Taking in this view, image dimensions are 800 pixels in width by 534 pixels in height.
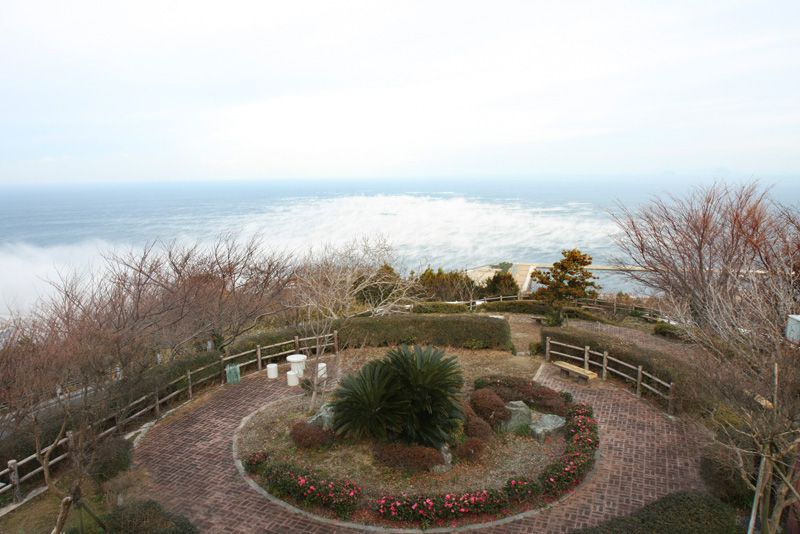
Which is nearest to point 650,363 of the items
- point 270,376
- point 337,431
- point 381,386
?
point 381,386

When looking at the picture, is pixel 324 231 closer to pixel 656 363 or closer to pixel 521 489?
pixel 656 363

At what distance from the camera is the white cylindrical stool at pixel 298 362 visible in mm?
14094

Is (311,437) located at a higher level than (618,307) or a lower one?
higher

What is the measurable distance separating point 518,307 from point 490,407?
47.2ft

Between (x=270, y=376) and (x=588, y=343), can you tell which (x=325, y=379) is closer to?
(x=270, y=376)

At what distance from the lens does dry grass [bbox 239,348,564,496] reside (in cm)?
897

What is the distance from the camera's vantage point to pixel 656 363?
12.7 metres

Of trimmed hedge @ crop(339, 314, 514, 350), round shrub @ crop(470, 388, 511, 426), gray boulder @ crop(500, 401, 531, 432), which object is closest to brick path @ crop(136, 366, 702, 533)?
gray boulder @ crop(500, 401, 531, 432)

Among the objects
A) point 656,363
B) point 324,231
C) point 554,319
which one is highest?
point 656,363

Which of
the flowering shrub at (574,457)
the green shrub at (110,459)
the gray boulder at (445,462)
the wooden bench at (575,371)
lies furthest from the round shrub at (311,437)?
the wooden bench at (575,371)

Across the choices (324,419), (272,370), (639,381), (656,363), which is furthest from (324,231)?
(324,419)

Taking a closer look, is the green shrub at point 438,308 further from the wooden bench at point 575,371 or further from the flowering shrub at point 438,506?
the flowering shrub at point 438,506

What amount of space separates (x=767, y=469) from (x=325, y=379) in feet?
30.4

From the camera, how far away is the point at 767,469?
642cm
